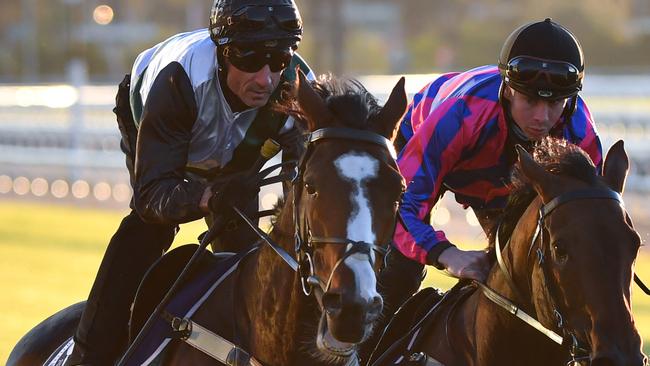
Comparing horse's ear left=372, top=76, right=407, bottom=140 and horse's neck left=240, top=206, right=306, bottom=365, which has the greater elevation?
horse's ear left=372, top=76, right=407, bottom=140

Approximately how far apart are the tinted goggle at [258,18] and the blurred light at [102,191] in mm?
17150

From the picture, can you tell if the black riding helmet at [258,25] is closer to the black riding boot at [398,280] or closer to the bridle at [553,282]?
the black riding boot at [398,280]

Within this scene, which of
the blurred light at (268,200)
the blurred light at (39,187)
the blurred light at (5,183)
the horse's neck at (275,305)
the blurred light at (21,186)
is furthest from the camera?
the blurred light at (5,183)

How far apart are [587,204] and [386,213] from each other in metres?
0.67

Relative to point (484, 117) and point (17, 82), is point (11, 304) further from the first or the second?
point (17, 82)

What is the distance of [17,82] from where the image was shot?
4938cm

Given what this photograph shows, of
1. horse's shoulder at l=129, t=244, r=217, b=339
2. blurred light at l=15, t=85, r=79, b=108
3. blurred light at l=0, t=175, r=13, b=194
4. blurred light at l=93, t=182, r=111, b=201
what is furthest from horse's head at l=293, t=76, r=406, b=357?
blurred light at l=15, t=85, r=79, b=108

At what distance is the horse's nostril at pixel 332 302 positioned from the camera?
4207mm

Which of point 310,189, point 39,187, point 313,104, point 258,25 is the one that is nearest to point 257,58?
point 258,25

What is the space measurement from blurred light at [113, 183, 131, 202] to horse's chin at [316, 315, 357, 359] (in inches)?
704

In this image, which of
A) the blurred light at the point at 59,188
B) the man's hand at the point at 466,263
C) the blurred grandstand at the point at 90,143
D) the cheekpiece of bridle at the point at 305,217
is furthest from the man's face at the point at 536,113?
the blurred light at the point at 59,188

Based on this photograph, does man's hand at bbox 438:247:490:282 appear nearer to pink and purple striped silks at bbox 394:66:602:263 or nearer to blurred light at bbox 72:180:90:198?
pink and purple striped silks at bbox 394:66:602:263

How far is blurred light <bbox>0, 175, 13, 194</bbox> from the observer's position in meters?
23.6

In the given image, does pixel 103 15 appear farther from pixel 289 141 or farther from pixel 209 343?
pixel 209 343
